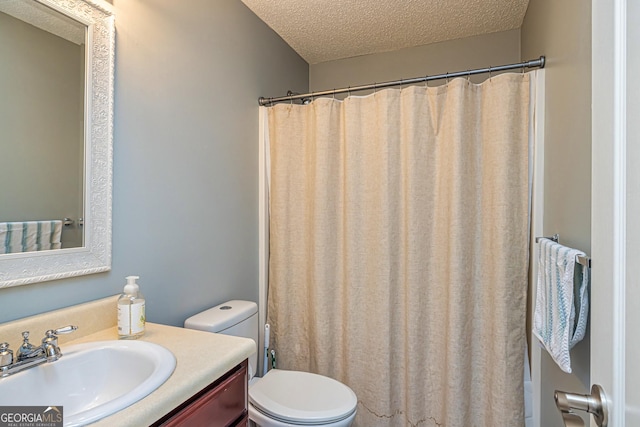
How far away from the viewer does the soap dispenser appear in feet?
3.48

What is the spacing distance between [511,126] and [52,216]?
1867 mm

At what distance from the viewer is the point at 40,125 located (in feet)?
3.34

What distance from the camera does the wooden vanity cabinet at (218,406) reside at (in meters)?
0.80

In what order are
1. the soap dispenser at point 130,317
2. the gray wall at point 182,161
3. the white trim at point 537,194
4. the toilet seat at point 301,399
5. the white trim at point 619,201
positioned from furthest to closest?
the white trim at point 537,194 < the toilet seat at point 301,399 < the gray wall at point 182,161 < the soap dispenser at point 130,317 < the white trim at point 619,201

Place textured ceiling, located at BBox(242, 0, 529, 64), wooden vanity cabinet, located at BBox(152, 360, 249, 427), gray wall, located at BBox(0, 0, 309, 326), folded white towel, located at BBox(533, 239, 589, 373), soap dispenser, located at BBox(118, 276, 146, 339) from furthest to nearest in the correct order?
textured ceiling, located at BBox(242, 0, 529, 64) → gray wall, located at BBox(0, 0, 309, 326) → soap dispenser, located at BBox(118, 276, 146, 339) → folded white towel, located at BBox(533, 239, 589, 373) → wooden vanity cabinet, located at BBox(152, 360, 249, 427)

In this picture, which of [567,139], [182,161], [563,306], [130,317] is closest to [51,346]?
[130,317]

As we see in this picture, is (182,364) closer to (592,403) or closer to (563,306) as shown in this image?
(592,403)

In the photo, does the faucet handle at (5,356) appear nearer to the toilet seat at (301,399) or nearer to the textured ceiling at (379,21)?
the toilet seat at (301,399)

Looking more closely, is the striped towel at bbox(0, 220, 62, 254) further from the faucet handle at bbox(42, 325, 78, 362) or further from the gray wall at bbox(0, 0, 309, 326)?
the faucet handle at bbox(42, 325, 78, 362)

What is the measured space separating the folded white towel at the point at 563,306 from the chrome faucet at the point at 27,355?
4.51 ft

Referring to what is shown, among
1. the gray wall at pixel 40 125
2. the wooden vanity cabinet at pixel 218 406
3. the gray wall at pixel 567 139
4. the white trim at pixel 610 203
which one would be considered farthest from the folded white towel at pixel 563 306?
the gray wall at pixel 40 125

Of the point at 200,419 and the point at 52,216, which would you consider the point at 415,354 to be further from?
the point at 52,216

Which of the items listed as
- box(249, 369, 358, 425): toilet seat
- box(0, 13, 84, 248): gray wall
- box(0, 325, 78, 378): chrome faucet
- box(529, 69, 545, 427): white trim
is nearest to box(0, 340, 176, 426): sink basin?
box(0, 325, 78, 378): chrome faucet

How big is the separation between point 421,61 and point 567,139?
1.51 metres
